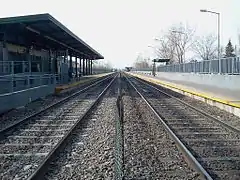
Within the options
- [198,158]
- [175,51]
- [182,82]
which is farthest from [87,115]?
[175,51]

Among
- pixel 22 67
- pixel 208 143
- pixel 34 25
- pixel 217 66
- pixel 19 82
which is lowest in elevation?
pixel 208 143

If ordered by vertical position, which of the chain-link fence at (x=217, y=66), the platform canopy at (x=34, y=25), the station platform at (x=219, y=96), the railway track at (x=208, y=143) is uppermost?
the platform canopy at (x=34, y=25)

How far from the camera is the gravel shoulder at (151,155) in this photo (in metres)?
5.96

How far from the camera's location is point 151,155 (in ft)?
24.0

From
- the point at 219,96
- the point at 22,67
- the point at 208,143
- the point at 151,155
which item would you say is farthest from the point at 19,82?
the point at 151,155

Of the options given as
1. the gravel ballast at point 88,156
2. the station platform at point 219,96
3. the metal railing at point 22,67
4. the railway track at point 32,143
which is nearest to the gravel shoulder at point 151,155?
the gravel ballast at point 88,156

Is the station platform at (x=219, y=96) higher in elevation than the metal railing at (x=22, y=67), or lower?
lower

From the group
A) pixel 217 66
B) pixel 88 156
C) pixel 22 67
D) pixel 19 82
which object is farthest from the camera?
pixel 22 67

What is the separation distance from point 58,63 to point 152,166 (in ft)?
102

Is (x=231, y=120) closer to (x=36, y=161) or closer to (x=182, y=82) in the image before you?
(x=36, y=161)

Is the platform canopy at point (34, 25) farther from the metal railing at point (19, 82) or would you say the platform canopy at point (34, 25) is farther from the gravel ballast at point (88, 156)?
the gravel ballast at point (88, 156)

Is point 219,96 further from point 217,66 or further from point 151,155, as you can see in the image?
point 151,155

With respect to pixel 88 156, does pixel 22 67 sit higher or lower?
higher

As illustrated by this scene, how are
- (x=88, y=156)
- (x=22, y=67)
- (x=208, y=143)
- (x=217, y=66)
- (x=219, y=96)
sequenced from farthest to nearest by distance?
(x=22, y=67) → (x=217, y=66) → (x=219, y=96) → (x=208, y=143) → (x=88, y=156)
